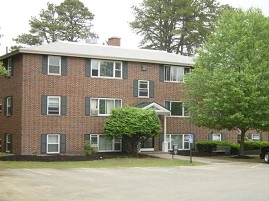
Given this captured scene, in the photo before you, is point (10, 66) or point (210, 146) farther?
point (210, 146)

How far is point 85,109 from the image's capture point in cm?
3347

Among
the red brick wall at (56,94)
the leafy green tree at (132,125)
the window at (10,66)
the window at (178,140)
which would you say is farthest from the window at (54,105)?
the window at (178,140)

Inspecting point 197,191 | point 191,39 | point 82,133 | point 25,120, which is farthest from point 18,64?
point 191,39

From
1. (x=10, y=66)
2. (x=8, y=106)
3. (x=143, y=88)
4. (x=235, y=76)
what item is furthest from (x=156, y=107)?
(x=10, y=66)

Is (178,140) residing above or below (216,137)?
below

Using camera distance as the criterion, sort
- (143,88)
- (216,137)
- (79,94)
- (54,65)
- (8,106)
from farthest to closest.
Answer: (216,137) < (143,88) < (8,106) < (79,94) < (54,65)

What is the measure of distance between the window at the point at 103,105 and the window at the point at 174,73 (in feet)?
14.6

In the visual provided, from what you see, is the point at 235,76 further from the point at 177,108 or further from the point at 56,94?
the point at 56,94

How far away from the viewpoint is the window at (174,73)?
3678cm

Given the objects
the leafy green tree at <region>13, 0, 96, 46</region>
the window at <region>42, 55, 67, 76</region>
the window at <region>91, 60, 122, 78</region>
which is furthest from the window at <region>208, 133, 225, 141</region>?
the leafy green tree at <region>13, 0, 96, 46</region>

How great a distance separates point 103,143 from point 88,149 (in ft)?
5.83

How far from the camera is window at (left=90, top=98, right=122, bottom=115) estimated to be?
111 feet

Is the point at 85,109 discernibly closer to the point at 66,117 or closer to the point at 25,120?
the point at 66,117

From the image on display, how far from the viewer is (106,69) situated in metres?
34.3
